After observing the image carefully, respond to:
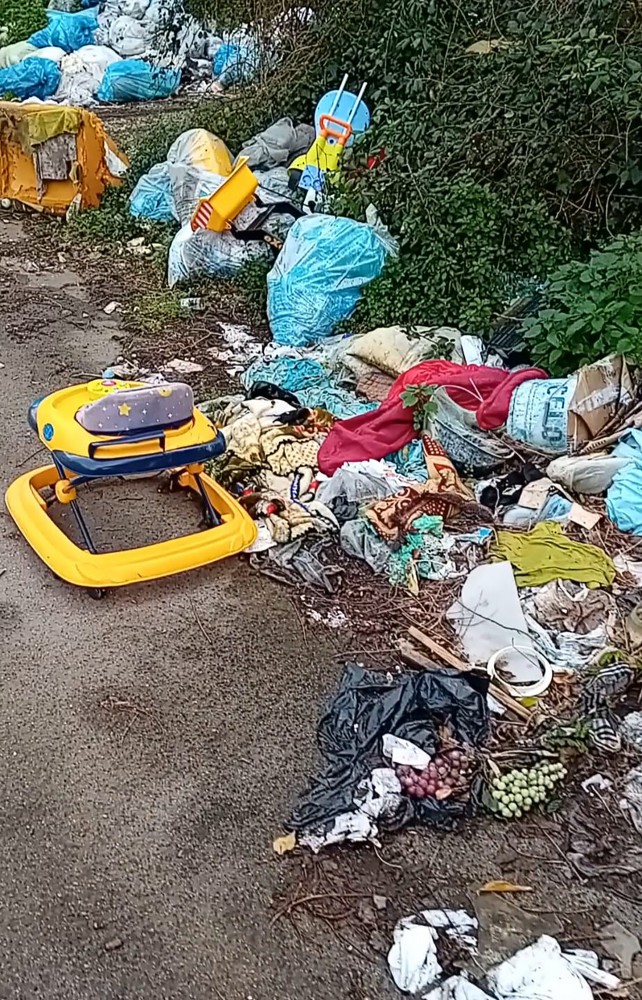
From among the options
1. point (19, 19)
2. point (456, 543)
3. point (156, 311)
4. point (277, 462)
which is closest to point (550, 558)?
point (456, 543)

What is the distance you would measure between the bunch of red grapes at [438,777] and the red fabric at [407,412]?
1.77 metres

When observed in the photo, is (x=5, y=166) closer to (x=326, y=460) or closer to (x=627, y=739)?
(x=326, y=460)

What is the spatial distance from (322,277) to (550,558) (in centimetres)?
272

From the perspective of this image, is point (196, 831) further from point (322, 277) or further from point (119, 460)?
point (322, 277)

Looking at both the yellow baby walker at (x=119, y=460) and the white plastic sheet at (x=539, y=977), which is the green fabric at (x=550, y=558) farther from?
the white plastic sheet at (x=539, y=977)

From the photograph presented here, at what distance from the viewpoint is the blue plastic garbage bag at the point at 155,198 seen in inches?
299

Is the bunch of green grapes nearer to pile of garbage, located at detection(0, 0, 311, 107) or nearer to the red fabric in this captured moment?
the red fabric

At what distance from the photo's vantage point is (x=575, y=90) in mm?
5750

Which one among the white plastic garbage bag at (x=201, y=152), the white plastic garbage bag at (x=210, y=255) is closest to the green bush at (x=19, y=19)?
the white plastic garbage bag at (x=201, y=152)

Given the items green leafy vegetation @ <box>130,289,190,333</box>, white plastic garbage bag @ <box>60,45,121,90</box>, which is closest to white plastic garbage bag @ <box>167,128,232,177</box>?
green leafy vegetation @ <box>130,289,190,333</box>

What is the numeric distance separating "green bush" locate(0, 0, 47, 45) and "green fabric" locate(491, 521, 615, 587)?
39.1ft

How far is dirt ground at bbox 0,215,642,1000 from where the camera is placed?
2498mm

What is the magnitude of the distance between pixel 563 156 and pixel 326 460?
2770 millimetres

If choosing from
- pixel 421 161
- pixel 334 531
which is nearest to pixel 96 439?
pixel 334 531
